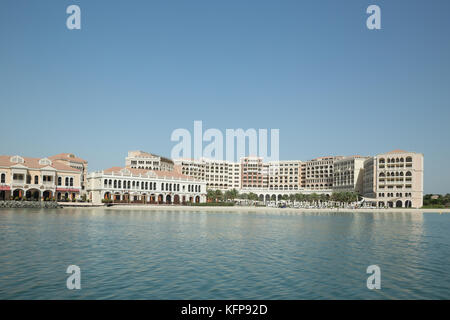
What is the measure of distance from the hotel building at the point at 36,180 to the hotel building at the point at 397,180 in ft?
328

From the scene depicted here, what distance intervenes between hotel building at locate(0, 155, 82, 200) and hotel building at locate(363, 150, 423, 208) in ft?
328

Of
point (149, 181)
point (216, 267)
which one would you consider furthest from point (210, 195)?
point (216, 267)

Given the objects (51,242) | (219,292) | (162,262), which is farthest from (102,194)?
(219,292)

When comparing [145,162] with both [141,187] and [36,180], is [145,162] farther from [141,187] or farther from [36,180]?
[36,180]

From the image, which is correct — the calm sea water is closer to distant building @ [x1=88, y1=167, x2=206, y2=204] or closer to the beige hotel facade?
the beige hotel facade

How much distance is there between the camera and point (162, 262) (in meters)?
24.7

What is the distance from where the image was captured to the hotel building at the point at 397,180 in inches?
5551

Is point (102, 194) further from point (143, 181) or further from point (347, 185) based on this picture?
point (347, 185)

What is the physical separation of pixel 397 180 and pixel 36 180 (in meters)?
121

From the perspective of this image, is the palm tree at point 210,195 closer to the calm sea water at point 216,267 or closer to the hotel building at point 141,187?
the hotel building at point 141,187

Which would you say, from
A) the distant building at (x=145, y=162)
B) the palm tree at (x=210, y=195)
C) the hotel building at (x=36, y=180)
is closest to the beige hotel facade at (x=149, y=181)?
the hotel building at (x=36, y=180)

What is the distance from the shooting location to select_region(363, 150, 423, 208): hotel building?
463 feet

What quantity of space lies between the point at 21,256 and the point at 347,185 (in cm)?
16711
